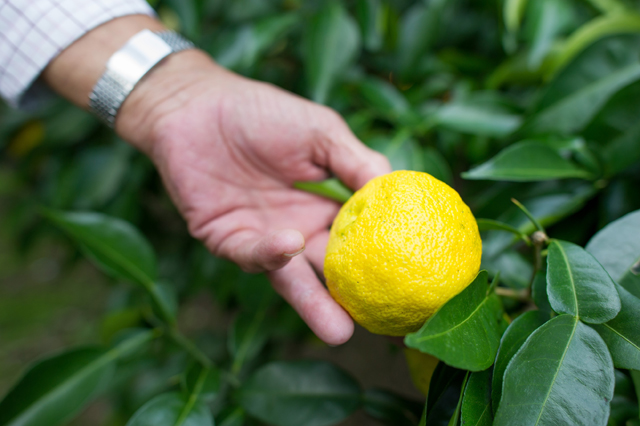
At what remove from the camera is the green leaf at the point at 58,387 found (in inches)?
29.8

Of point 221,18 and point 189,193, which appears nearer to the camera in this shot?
point 189,193

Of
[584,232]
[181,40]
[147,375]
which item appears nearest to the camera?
[584,232]

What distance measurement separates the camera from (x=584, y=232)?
2.70 feet

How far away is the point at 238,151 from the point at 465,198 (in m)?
0.61

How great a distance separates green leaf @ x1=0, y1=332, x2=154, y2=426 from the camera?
76 centimetres

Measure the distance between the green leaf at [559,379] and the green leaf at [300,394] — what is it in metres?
0.45

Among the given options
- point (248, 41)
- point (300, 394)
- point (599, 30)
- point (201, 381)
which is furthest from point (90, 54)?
point (599, 30)

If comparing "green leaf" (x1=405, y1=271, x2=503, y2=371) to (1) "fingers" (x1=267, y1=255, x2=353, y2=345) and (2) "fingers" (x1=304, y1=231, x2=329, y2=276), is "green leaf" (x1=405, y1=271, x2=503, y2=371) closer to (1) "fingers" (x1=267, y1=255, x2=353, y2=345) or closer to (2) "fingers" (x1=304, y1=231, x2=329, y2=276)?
(1) "fingers" (x1=267, y1=255, x2=353, y2=345)

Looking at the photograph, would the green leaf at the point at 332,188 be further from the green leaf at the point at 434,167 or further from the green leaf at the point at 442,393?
the green leaf at the point at 442,393

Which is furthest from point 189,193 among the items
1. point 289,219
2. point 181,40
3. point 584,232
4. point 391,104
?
point 584,232

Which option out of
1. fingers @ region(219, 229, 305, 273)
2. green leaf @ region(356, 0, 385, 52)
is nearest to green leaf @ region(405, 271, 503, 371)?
fingers @ region(219, 229, 305, 273)

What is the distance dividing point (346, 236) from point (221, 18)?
45.9 inches

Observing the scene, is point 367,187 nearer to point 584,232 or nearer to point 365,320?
point 365,320

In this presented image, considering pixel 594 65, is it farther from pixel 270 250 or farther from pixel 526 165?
pixel 270 250
